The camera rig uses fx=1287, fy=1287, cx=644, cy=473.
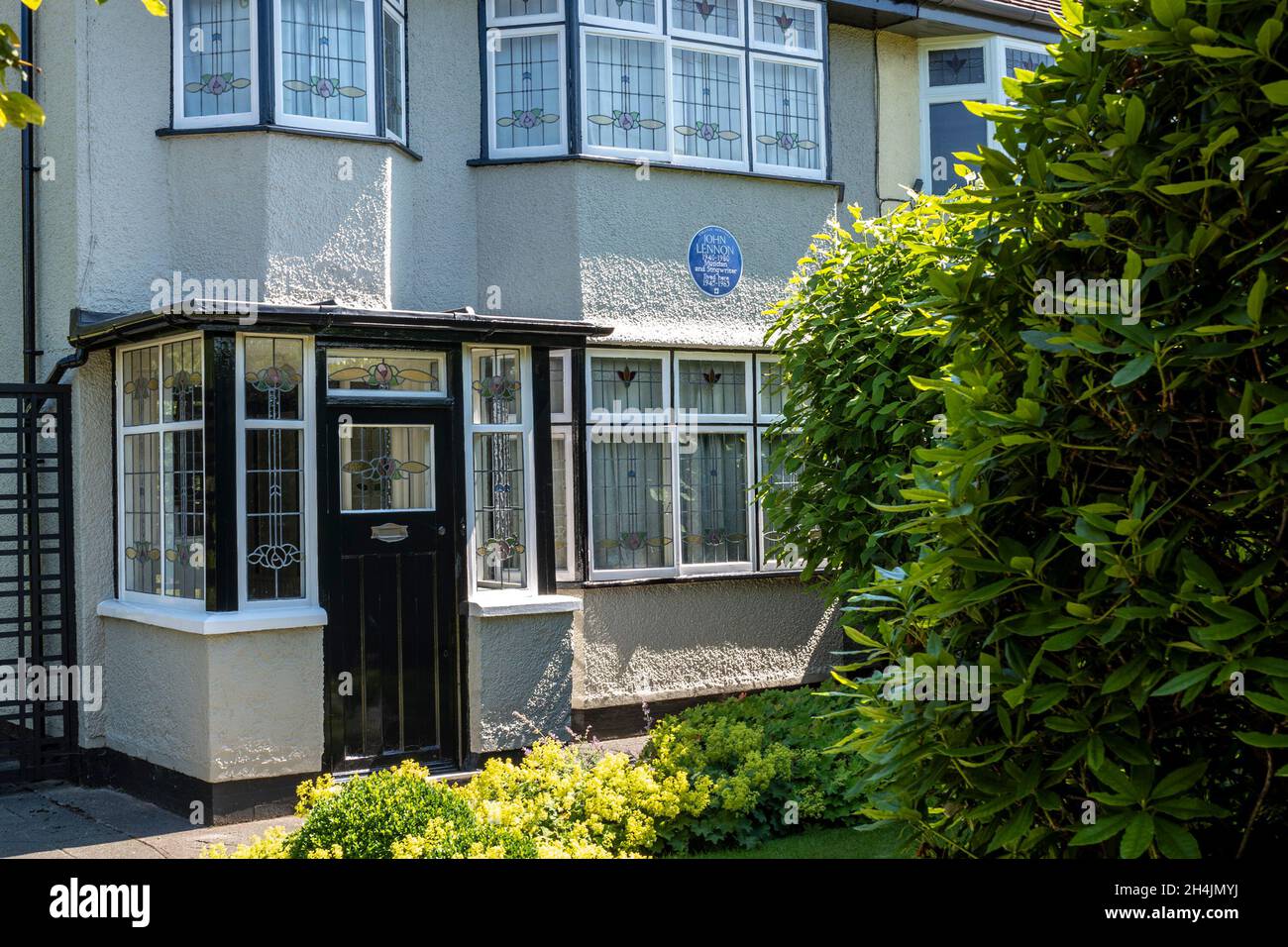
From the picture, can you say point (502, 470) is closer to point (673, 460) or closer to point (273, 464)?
point (273, 464)

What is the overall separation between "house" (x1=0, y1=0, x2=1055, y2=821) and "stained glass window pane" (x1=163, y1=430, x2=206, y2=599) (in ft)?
0.11

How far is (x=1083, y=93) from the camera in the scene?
3.35m

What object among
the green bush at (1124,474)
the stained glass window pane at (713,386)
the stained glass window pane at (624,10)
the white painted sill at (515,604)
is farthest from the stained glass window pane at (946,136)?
the green bush at (1124,474)

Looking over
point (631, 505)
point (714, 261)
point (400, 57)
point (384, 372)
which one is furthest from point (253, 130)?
point (631, 505)

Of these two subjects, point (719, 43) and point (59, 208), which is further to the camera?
point (719, 43)

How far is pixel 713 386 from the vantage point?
1196 centimetres

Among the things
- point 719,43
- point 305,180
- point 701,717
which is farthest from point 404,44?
point 701,717

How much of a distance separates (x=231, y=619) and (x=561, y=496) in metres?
3.26

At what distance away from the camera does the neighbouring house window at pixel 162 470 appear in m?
9.13

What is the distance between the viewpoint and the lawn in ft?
24.2

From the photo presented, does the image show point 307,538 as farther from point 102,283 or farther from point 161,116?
point 161,116

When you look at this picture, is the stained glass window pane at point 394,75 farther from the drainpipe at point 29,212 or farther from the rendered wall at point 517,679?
the rendered wall at point 517,679

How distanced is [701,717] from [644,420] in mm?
3313

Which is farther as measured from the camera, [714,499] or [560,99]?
[714,499]
